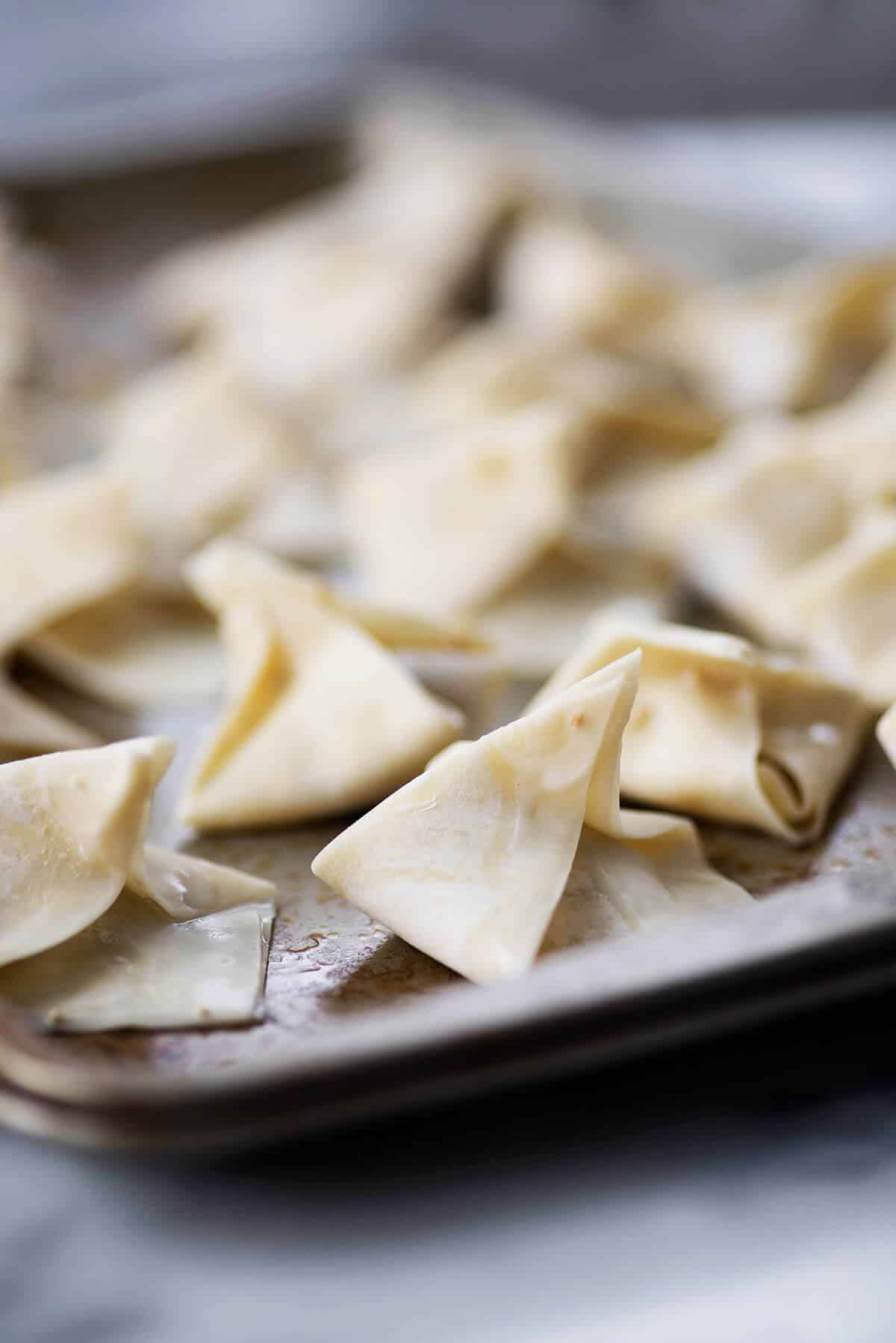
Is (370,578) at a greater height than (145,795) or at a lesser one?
lesser

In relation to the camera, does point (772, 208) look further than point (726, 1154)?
Yes

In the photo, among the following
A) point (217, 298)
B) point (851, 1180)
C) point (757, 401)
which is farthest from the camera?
point (217, 298)

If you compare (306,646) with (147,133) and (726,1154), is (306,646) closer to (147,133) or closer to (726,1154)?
(726,1154)

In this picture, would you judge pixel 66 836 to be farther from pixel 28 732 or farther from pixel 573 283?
pixel 573 283

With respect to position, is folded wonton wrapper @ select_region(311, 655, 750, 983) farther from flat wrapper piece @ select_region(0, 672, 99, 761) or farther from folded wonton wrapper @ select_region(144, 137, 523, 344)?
folded wonton wrapper @ select_region(144, 137, 523, 344)

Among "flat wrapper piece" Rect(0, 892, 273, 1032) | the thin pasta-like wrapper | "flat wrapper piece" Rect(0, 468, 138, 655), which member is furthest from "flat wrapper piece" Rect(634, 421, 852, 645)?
"flat wrapper piece" Rect(0, 892, 273, 1032)

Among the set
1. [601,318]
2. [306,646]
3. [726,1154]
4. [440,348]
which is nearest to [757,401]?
[601,318]

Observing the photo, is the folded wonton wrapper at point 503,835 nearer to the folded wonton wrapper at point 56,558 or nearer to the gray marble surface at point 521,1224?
the gray marble surface at point 521,1224
